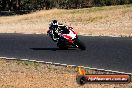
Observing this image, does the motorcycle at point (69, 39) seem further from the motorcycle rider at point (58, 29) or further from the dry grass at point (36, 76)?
the dry grass at point (36, 76)

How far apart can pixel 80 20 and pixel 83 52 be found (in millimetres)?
19533

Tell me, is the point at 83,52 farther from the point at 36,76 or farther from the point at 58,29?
the point at 36,76

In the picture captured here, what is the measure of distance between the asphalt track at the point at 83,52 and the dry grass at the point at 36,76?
1.52 metres

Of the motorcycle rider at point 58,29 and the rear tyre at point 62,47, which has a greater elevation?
the motorcycle rider at point 58,29

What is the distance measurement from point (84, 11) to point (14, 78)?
30.1 meters

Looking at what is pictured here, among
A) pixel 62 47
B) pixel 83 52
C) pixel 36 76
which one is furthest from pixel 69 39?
pixel 36 76

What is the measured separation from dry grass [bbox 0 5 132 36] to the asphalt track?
571 centimetres

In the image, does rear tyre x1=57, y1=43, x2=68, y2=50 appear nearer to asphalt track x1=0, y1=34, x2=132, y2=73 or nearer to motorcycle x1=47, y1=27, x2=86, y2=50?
motorcycle x1=47, y1=27, x2=86, y2=50

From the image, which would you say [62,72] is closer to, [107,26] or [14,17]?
[107,26]

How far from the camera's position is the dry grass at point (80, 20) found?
36.5 meters

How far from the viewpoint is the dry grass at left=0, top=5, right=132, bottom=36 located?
36531 millimetres

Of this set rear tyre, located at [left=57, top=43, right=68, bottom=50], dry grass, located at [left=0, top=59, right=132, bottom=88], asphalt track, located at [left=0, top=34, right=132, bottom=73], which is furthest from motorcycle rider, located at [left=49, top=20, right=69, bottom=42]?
dry grass, located at [left=0, top=59, right=132, bottom=88]

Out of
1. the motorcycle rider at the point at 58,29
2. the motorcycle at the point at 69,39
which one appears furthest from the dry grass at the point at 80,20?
the motorcycle rider at the point at 58,29

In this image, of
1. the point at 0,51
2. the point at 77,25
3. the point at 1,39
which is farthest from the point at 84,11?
the point at 0,51
